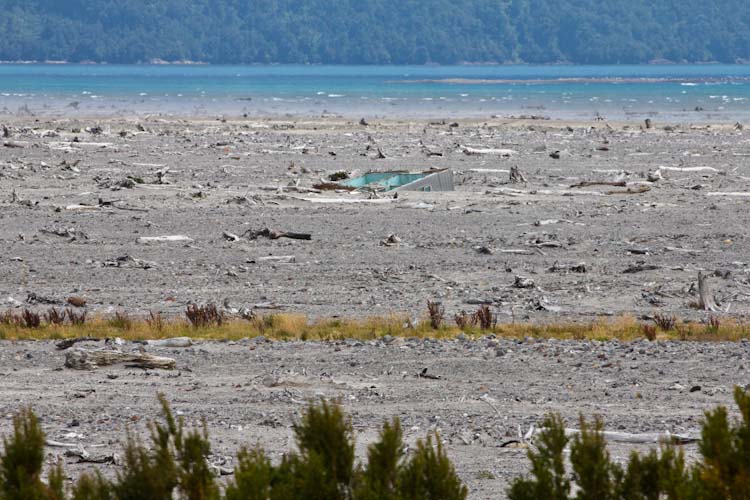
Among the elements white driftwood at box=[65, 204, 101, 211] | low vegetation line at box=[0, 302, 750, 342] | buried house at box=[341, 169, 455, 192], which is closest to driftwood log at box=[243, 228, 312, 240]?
white driftwood at box=[65, 204, 101, 211]

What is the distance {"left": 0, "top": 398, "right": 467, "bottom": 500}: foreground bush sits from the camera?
18.1 feet

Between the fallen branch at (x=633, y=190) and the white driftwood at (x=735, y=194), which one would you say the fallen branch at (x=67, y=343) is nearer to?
the fallen branch at (x=633, y=190)

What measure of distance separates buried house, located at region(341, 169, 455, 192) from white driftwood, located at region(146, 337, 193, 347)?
13729mm

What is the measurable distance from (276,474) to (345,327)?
285 inches

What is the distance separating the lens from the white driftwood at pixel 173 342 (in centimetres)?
1207

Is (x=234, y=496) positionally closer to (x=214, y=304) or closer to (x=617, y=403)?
(x=617, y=403)

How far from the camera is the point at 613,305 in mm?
14625

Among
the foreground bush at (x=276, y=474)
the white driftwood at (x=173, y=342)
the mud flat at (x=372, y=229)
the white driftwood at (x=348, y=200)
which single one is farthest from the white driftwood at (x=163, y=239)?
the foreground bush at (x=276, y=474)

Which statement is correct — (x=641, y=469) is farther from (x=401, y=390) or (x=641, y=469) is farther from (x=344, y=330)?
(x=344, y=330)

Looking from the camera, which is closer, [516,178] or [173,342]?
[173,342]

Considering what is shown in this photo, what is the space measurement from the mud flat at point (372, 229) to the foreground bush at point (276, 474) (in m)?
8.24

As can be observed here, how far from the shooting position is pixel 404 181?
26969mm

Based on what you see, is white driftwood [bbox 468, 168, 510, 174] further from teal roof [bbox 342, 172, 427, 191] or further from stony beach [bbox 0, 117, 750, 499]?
teal roof [bbox 342, 172, 427, 191]

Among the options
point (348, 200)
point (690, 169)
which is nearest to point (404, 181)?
point (348, 200)
